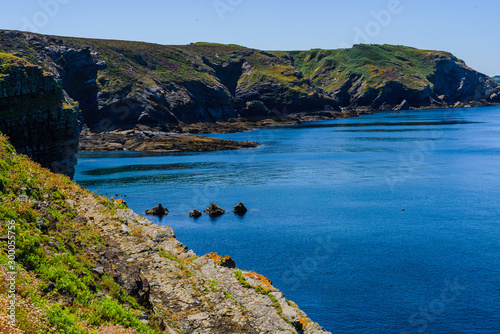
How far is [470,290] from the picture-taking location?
117ft

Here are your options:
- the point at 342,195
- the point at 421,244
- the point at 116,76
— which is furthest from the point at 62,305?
the point at 116,76

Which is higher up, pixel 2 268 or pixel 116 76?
pixel 116 76

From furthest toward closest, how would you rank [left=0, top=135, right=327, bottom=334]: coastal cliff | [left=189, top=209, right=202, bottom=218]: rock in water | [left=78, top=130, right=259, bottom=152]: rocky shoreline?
[left=78, top=130, right=259, bottom=152]: rocky shoreline → [left=189, top=209, right=202, bottom=218]: rock in water → [left=0, top=135, right=327, bottom=334]: coastal cliff

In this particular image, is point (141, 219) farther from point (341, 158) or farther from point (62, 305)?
point (341, 158)

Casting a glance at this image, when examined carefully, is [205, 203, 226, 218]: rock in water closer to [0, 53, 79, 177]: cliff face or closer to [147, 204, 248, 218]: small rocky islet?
Answer: [147, 204, 248, 218]: small rocky islet

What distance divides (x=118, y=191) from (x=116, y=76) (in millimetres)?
131476

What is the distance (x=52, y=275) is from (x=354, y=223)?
47572mm

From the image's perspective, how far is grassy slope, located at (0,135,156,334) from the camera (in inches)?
455

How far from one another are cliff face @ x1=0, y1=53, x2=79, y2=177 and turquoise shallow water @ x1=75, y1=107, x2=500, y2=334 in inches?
566

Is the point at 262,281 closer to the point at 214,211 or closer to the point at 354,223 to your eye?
the point at 354,223

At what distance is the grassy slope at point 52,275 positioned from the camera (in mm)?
11562

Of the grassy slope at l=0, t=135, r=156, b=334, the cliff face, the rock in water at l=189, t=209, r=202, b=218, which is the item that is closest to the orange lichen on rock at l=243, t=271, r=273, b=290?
the grassy slope at l=0, t=135, r=156, b=334

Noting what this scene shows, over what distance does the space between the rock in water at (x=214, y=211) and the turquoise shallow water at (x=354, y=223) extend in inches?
61.1

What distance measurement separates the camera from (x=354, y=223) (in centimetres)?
5681
